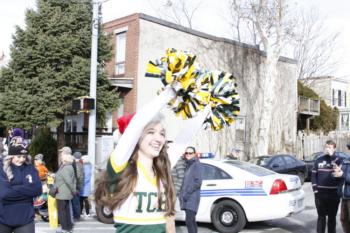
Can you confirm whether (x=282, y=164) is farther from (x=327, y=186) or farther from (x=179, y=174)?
(x=179, y=174)

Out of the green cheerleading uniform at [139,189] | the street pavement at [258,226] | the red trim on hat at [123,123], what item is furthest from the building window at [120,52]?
the green cheerleading uniform at [139,189]

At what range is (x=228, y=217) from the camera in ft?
31.6

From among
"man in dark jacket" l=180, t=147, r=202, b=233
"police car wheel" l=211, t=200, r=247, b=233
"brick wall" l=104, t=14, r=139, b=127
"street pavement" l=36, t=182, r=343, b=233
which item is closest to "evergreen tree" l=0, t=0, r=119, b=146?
"brick wall" l=104, t=14, r=139, b=127

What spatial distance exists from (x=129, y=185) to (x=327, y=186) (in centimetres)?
579

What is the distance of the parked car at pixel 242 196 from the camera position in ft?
30.8

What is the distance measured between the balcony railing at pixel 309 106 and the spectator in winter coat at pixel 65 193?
26.9 m

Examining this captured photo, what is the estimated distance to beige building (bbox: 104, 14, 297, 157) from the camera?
22281 millimetres

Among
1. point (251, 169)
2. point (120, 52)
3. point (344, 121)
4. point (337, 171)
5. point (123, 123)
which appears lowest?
point (251, 169)

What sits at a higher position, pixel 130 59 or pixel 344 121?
pixel 130 59

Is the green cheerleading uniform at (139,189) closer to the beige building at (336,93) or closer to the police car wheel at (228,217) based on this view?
the police car wheel at (228,217)

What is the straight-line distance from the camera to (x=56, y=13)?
18.4m

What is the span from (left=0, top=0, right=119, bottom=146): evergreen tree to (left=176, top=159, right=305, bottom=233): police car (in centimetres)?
956

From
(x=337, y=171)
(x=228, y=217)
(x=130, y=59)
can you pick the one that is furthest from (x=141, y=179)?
(x=130, y=59)

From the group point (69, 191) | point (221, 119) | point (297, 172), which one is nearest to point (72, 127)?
point (297, 172)
